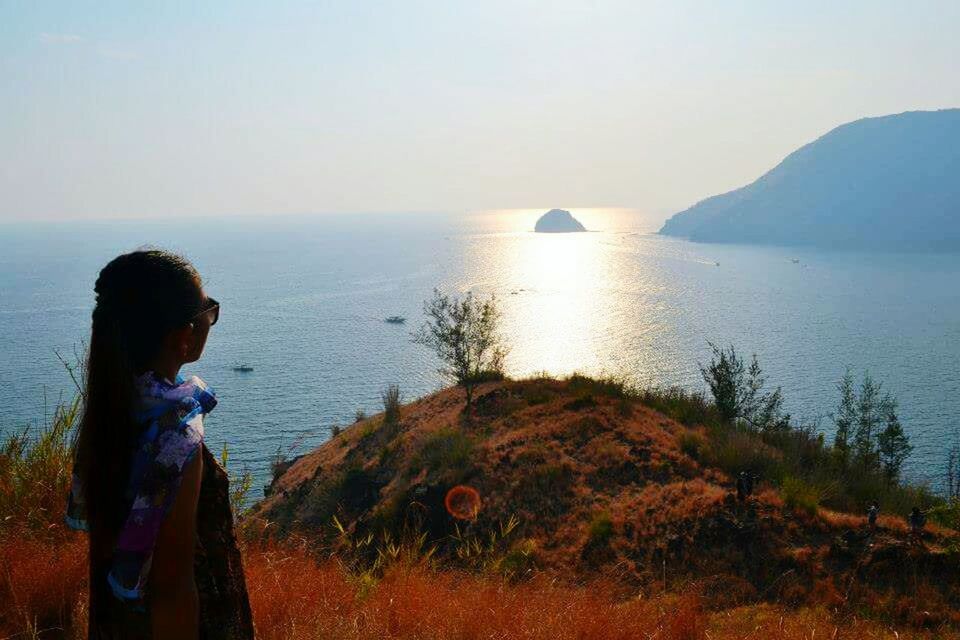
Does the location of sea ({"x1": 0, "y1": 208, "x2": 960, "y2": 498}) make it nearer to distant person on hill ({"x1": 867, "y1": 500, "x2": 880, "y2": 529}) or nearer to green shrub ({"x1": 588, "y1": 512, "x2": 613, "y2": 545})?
green shrub ({"x1": 588, "y1": 512, "x2": 613, "y2": 545})

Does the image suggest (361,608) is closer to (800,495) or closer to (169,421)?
(169,421)

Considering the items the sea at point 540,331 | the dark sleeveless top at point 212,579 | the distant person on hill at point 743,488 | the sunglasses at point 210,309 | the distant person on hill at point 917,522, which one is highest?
the sunglasses at point 210,309

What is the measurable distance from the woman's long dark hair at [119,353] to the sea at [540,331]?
56.1ft

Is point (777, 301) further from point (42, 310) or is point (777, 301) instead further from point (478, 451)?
point (42, 310)

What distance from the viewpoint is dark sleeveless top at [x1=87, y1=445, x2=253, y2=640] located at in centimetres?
277

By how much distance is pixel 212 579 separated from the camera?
2.96 metres

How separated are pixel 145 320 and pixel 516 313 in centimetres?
10265

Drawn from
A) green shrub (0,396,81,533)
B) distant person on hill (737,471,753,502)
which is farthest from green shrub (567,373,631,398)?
green shrub (0,396,81,533)

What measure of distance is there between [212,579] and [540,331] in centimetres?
9018

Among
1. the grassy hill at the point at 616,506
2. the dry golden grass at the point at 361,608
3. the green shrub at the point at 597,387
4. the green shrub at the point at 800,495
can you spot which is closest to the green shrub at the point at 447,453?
the grassy hill at the point at 616,506

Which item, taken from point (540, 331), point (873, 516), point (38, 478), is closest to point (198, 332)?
point (38, 478)

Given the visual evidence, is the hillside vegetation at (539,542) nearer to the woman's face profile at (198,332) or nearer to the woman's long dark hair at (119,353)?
the woman's long dark hair at (119,353)

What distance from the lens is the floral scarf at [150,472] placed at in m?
2.38

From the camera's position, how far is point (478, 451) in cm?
2108
